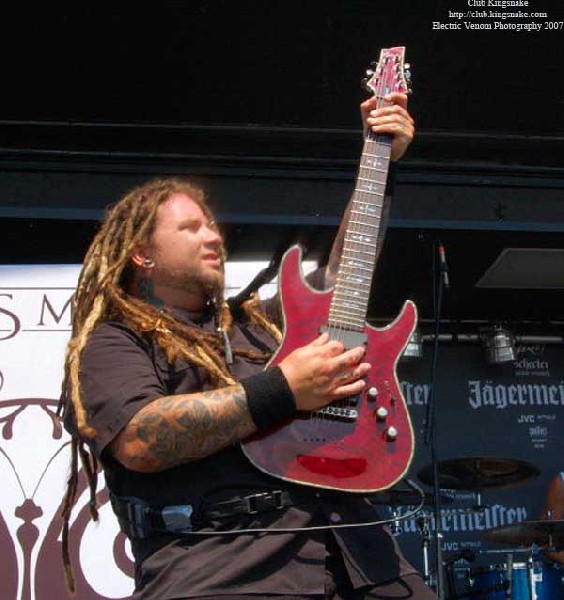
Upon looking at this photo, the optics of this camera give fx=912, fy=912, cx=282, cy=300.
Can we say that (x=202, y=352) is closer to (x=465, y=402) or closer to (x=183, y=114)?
(x=183, y=114)

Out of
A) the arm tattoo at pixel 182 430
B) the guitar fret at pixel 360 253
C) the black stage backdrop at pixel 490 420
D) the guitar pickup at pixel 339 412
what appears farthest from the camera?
the black stage backdrop at pixel 490 420

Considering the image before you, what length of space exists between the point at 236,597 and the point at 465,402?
570cm

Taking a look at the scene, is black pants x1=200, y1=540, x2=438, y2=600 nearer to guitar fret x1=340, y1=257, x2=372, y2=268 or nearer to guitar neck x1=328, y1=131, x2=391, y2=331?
guitar neck x1=328, y1=131, x2=391, y2=331

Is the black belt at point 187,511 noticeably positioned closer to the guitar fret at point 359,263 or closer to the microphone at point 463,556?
the guitar fret at point 359,263

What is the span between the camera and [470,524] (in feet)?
22.9

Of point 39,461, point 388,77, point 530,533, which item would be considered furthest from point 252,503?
point 530,533

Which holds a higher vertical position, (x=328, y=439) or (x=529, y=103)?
(x=529, y=103)

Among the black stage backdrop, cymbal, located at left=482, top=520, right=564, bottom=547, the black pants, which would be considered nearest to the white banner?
the black pants

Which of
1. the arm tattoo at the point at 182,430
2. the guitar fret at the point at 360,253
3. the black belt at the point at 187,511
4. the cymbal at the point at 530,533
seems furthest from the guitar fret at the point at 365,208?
the cymbal at the point at 530,533

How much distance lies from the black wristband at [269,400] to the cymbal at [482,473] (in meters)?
4.26

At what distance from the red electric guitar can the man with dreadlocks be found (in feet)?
0.19

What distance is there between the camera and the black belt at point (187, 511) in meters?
1.92

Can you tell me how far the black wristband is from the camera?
1.90m

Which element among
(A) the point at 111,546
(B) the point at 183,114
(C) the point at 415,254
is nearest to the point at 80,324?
(A) the point at 111,546
